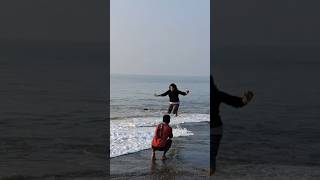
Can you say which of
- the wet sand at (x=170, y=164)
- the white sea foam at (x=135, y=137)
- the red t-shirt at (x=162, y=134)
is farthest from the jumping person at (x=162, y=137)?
the white sea foam at (x=135, y=137)

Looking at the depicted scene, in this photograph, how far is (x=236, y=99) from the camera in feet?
19.8

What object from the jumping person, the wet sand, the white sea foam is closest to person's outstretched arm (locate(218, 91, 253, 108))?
the wet sand

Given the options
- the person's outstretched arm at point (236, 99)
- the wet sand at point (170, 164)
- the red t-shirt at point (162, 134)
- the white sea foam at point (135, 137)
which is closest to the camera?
the person's outstretched arm at point (236, 99)

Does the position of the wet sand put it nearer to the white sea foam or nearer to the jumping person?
the jumping person

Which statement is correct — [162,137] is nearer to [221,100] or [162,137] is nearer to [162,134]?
[162,134]

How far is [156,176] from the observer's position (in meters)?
8.91

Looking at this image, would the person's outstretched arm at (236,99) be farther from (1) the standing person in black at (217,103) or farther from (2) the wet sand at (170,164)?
(2) the wet sand at (170,164)

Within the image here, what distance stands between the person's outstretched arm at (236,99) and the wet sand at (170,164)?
119 inches

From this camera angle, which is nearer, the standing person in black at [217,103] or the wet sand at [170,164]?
the standing person in black at [217,103]

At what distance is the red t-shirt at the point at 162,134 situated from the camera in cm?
1024

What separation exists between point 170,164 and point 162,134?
63 centimetres
